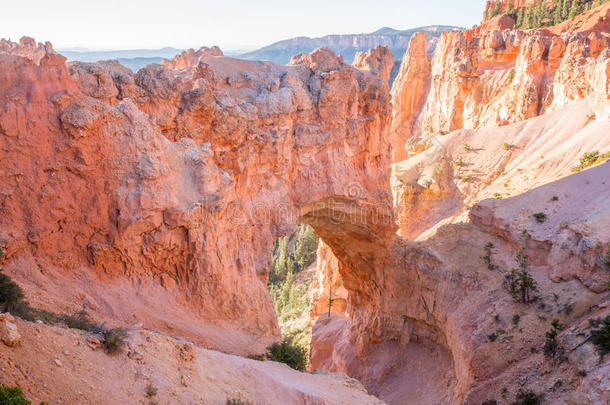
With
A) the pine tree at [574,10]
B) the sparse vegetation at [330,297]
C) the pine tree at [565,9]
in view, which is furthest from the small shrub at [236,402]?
the pine tree at [565,9]

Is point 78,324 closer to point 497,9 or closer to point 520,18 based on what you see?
point 520,18

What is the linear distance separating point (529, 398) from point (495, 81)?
46.8 m

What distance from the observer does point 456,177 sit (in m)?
41.3

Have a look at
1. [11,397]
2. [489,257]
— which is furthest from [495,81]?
[11,397]

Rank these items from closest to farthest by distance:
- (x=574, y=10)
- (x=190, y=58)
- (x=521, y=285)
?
(x=521, y=285), (x=190, y=58), (x=574, y=10)

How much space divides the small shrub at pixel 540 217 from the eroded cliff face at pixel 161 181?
12.4 m

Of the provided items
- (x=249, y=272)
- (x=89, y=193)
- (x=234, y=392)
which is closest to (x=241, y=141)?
(x=249, y=272)

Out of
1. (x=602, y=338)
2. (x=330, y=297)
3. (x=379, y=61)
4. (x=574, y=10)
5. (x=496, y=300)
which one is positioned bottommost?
(x=330, y=297)

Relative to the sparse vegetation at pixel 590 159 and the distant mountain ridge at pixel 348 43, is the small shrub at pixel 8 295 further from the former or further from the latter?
the distant mountain ridge at pixel 348 43

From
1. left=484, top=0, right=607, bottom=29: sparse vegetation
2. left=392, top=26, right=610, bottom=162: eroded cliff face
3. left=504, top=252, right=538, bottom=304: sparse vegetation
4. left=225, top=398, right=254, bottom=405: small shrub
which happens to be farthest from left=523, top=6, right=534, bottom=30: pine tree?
left=225, top=398, right=254, bottom=405: small shrub

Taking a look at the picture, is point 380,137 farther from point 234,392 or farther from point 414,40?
point 414,40

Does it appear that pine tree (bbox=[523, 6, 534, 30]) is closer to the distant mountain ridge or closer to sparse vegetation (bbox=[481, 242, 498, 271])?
the distant mountain ridge

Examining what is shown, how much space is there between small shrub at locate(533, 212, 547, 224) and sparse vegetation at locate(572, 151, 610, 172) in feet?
24.3

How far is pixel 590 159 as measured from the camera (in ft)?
95.9
